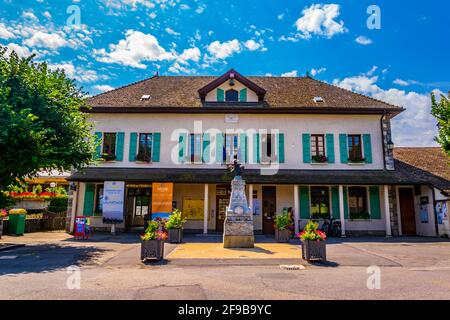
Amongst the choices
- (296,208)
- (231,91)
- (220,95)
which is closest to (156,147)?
(220,95)

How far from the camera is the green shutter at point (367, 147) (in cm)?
1753

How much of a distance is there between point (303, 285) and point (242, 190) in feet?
20.2

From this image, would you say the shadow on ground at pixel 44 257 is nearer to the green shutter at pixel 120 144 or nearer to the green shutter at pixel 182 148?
the green shutter at pixel 120 144

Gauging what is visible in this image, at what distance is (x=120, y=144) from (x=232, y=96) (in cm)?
728

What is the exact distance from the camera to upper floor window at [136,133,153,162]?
694 inches

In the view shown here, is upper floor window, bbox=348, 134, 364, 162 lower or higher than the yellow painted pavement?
higher

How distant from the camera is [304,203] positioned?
17.1 metres

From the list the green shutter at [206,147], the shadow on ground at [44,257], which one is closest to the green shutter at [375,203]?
the green shutter at [206,147]

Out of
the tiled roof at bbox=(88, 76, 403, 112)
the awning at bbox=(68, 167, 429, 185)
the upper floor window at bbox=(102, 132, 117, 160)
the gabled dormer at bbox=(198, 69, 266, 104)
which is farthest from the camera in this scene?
the gabled dormer at bbox=(198, 69, 266, 104)

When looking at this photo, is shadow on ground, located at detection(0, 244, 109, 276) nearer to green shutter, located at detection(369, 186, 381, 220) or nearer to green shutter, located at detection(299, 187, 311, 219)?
green shutter, located at detection(299, 187, 311, 219)

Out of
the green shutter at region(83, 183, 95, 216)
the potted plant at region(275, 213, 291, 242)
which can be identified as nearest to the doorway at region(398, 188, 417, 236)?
the potted plant at region(275, 213, 291, 242)

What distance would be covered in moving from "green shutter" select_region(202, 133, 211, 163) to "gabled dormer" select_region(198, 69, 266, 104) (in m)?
2.36
